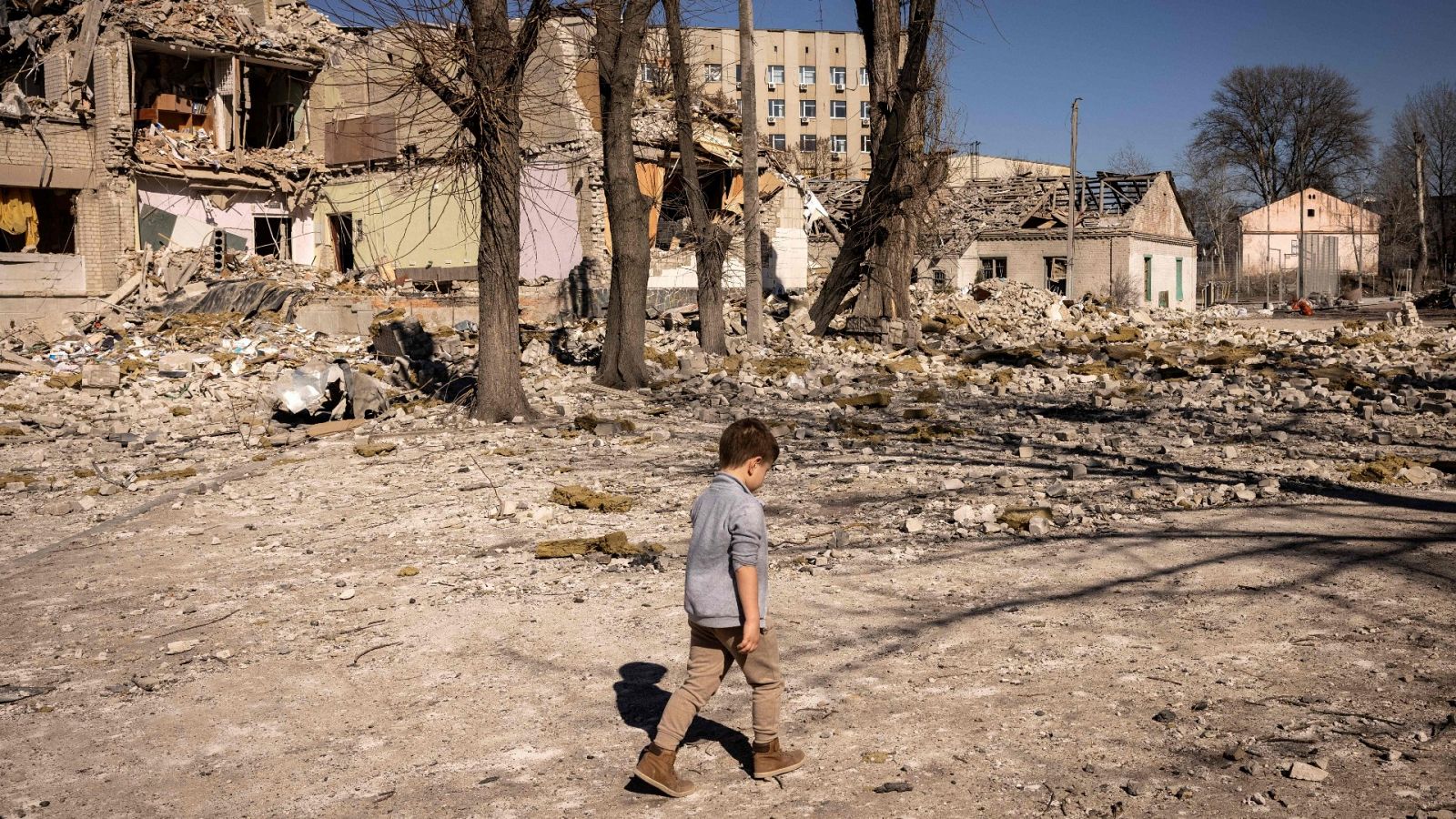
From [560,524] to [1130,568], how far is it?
12.0 feet

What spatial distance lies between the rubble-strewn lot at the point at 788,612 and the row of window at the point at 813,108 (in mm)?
75511

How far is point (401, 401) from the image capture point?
46.4 ft

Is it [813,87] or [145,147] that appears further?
[813,87]

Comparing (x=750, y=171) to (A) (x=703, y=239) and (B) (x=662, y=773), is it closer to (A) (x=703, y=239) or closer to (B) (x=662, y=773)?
(A) (x=703, y=239)

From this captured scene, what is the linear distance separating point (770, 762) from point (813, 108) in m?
85.8

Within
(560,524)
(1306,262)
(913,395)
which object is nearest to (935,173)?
(913,395)

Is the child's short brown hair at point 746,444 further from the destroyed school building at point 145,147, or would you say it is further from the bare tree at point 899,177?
the destroyed school building at point 145,147

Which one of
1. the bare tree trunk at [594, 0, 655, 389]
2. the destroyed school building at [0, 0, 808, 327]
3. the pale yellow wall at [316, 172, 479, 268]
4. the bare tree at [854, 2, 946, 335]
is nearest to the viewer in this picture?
the bare tree trunk at [594, 0, 655, 389]

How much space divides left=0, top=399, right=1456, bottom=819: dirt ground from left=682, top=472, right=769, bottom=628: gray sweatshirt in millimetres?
599

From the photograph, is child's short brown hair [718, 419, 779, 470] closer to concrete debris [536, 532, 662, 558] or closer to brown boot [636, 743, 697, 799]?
brown boot [636, 743, 697, 799]

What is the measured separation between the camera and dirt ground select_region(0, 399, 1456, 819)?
12.3ft

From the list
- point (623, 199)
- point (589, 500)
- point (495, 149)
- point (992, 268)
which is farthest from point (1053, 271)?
point (589, 500)

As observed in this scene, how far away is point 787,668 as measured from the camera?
4836 mm

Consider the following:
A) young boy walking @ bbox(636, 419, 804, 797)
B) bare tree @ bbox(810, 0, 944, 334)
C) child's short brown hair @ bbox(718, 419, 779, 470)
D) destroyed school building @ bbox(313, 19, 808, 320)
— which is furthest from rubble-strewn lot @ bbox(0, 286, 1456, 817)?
destroyed school building @ bbox(313, 19, 808, 320)
